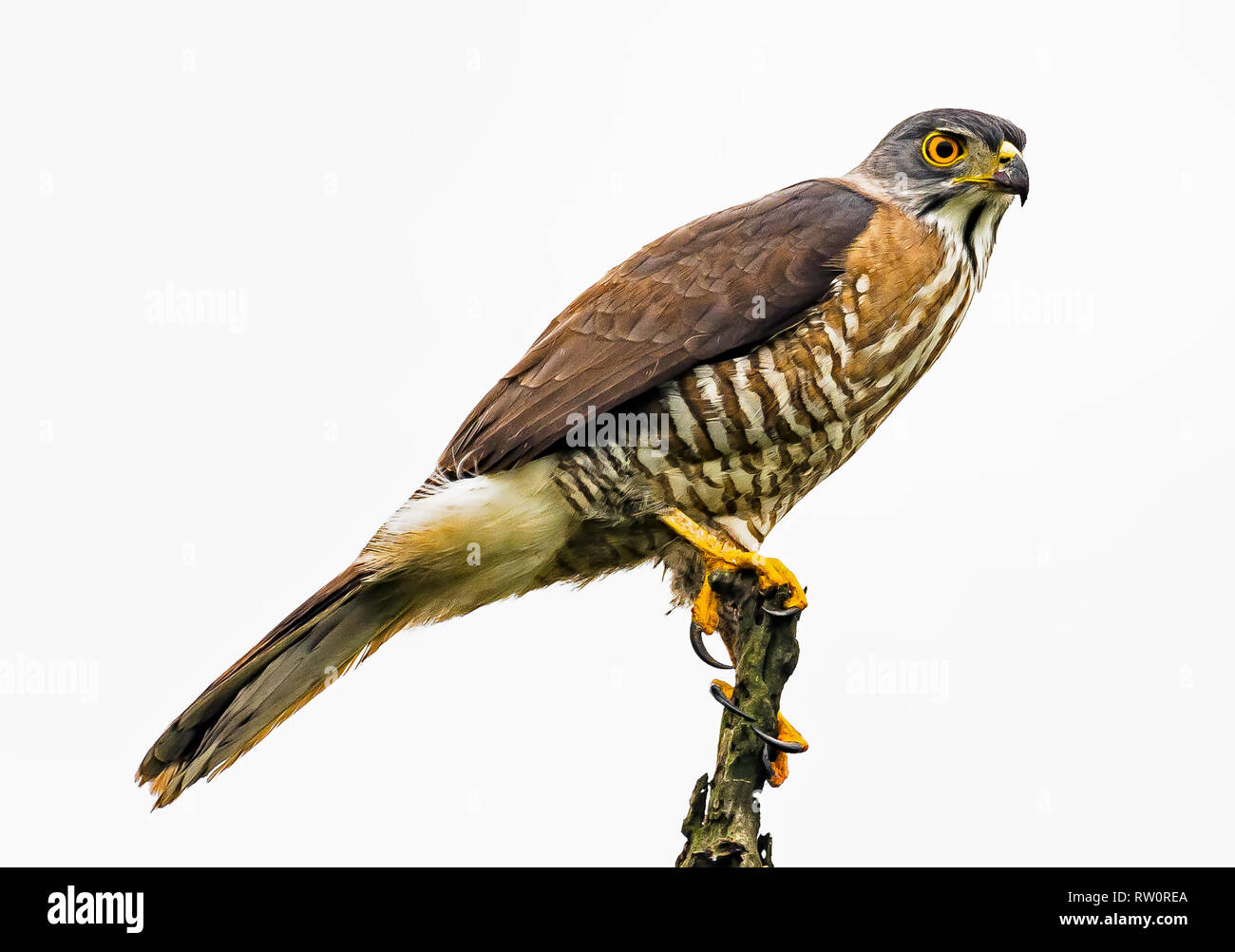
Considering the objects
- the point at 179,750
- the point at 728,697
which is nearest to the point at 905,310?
the point at 728,697

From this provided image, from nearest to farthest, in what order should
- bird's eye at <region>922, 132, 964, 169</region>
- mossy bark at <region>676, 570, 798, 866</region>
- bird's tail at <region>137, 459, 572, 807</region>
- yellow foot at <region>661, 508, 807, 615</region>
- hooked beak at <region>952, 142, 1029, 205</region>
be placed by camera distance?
mossy bark at <region>676, 570, 798, 866</region>
yellow foot at <region>661, 508, 807, 615</region>
bird's tail at <region>137, 459, 572, 807</region>
hooked beak at <region>952, 142, 1029, 205</region>
bird's eye at <region>922, 132, 964, 169</region>

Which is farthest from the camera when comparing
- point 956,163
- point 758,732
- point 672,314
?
point 956,163

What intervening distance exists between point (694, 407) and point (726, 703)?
1.01 m

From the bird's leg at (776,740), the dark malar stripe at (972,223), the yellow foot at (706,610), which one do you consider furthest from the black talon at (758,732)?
the dark malar stripe at (972,223)

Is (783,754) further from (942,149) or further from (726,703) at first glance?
(942,149)

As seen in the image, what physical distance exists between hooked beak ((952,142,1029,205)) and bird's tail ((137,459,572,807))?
1.86m

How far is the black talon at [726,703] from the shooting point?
4.25 metres

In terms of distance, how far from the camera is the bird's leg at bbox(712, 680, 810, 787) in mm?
4242

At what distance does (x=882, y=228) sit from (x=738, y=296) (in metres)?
0.58

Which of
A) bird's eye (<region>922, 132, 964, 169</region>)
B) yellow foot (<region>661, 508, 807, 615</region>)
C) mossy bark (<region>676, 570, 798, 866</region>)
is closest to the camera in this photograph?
mossy bark (<region>676, 570, 798, 866</region>)

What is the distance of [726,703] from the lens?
4.31 m

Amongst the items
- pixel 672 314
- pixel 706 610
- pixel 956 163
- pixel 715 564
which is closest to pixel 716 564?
pixel 715 564

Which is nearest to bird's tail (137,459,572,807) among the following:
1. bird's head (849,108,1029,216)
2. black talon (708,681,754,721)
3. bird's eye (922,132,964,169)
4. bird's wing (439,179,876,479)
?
bird's wing (439,179,876,479)

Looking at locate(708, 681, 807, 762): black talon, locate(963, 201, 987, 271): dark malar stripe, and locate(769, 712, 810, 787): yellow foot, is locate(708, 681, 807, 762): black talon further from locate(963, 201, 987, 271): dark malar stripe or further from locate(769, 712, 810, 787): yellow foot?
locate(963, 201, 987, 271): dark malar stripe
